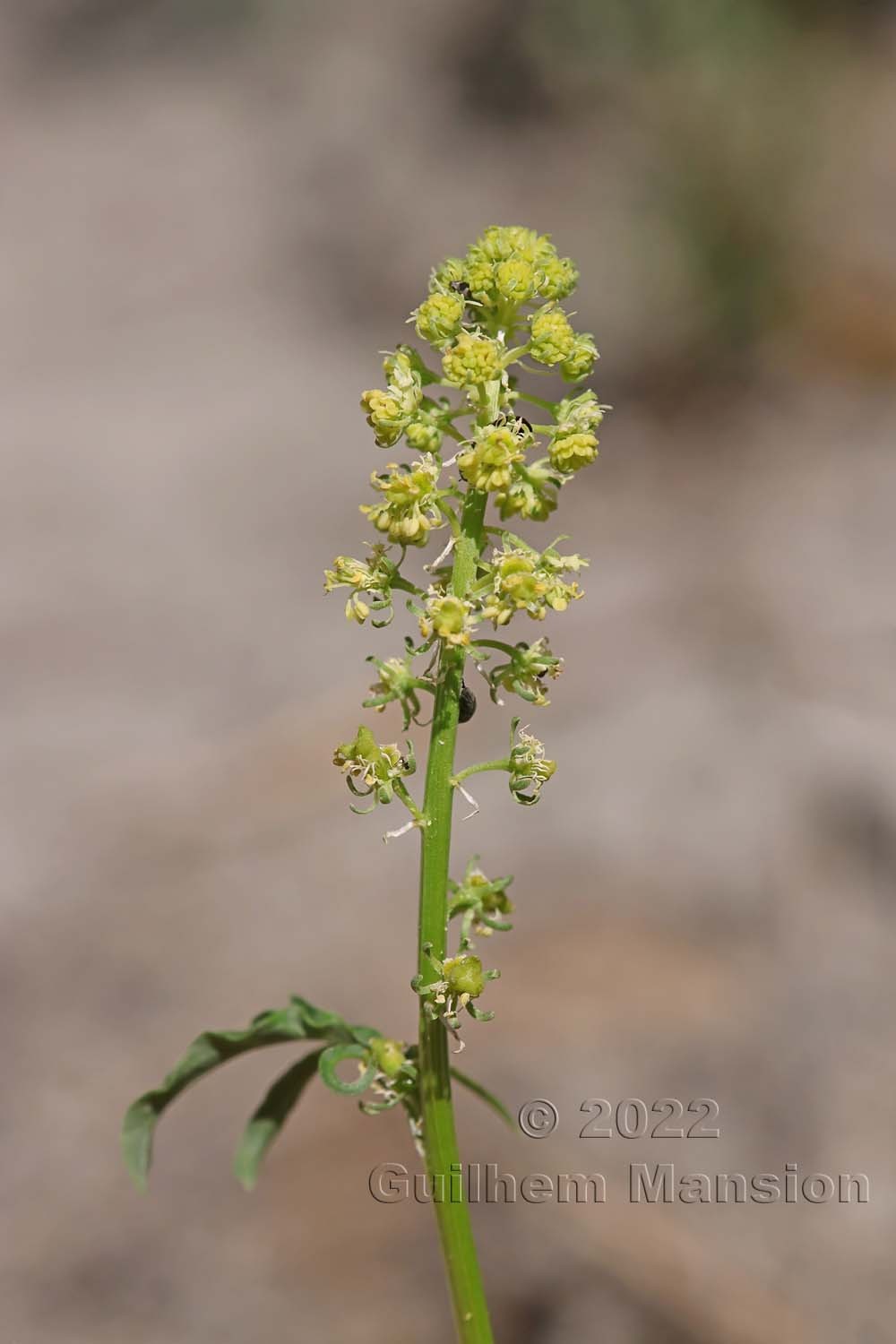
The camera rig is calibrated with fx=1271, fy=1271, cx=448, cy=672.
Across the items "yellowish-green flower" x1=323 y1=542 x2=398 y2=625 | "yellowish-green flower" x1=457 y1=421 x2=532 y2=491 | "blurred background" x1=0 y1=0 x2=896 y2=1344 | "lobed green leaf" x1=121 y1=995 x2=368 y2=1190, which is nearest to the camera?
"yellowish-green flower" x1=457 y1=421 x2=532 y2=491

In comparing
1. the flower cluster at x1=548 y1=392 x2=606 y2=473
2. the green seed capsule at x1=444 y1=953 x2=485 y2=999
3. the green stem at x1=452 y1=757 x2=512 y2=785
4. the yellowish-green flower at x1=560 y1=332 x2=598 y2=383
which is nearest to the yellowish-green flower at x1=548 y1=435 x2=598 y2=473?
the flower cluster at x1=548 y1=392 x2=606 y2=473

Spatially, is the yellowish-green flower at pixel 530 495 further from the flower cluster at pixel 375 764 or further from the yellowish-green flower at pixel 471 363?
the flower cluster at pixel 375 764

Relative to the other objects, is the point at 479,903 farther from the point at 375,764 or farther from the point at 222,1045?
the point at 222,1045

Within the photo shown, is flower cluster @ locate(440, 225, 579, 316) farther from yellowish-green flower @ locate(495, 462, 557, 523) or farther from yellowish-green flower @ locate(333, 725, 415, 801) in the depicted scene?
yellowish-green flower @ locate(333, 725, 415, 801)

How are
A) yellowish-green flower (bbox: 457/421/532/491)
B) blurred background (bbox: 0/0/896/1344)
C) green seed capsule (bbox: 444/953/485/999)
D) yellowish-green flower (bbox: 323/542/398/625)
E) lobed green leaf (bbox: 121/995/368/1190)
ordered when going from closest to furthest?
yellowish-green flower (bbox: 457/421/532/491) → green seed capsule (bbox: 444/953/485/999) → yellowish-green flower (bbox: 323/542/398/625) → lobed green leaf (bbox: 121/995/368/1190) → blurred background (bbox: 0/0/896/1344)

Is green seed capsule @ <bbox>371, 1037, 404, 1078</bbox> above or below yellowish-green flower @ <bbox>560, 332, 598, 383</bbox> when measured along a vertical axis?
below

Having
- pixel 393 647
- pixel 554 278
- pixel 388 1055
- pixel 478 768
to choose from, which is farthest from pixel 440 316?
pixel 393 647

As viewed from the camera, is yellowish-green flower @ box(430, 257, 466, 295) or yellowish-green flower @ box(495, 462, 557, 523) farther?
yellowish-green flower @ box(430, 257, 466, 295)
